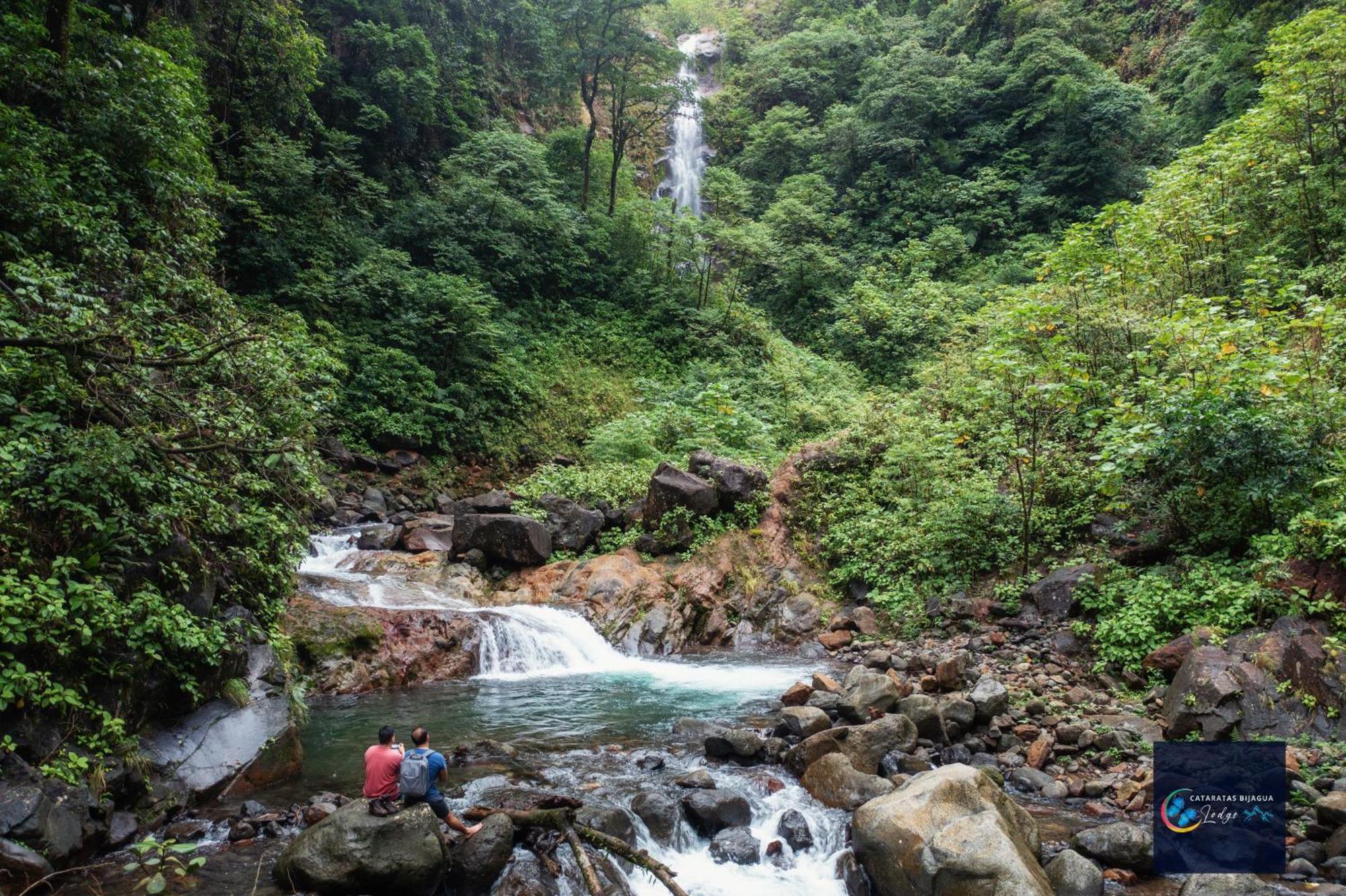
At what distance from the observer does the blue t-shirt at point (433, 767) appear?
590 cm

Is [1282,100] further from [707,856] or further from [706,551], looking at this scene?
[707,856]

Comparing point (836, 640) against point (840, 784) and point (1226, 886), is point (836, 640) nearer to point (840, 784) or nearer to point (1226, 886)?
point (840, 784)

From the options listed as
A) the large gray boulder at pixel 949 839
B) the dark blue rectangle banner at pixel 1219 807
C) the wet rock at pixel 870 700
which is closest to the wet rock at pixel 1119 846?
the dark blue rectangle banner at pixel 1219 807

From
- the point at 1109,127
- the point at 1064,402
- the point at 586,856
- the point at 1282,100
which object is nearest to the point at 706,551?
the point at 1064,402

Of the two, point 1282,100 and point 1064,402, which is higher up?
point 1282,100

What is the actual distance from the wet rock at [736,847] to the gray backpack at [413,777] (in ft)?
8.43

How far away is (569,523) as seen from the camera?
53.2ft

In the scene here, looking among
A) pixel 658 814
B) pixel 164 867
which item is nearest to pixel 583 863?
pixel 658 814

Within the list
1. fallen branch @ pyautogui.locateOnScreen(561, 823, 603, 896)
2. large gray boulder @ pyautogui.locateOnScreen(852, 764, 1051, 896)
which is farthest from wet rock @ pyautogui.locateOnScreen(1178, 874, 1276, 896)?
fallen branch @ pyautogui.locateOnScreen(561, 823, 603, 896)

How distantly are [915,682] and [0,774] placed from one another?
9514mm

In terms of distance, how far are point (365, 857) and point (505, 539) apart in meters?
10.2

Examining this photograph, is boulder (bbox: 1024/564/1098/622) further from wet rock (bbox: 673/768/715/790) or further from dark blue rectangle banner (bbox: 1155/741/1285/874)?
wet rock (bbox: 673/768/715/790)

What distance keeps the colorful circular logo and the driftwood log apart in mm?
4235

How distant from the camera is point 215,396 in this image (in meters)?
7.97
